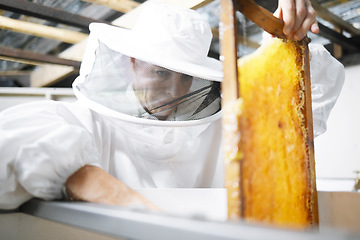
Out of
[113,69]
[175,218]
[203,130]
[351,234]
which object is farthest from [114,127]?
[351,234]

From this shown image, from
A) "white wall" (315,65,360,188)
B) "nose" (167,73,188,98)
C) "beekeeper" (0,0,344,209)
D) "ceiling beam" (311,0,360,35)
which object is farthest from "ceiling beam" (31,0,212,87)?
"white wall" (315,65,360,188)

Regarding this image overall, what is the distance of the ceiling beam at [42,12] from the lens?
1688 mm

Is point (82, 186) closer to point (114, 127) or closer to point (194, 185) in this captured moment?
point (114, 127)

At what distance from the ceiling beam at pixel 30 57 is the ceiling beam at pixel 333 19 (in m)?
1.91

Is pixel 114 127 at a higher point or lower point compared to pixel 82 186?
higher

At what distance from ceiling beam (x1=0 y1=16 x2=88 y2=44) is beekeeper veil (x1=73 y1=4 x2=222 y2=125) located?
124 cm

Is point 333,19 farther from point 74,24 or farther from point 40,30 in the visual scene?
point 40,30

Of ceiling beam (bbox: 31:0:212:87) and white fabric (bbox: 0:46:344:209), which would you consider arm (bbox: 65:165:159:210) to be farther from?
ceiling beam (bbox: 31:0:212:87)

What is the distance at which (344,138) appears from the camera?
3002 millimetres

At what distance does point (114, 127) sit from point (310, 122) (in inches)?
30.0

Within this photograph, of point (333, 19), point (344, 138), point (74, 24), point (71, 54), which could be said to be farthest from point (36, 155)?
point (344, 138)

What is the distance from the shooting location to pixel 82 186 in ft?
2.54

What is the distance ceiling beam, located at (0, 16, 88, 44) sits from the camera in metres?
2.13

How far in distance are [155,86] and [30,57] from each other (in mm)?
1576
